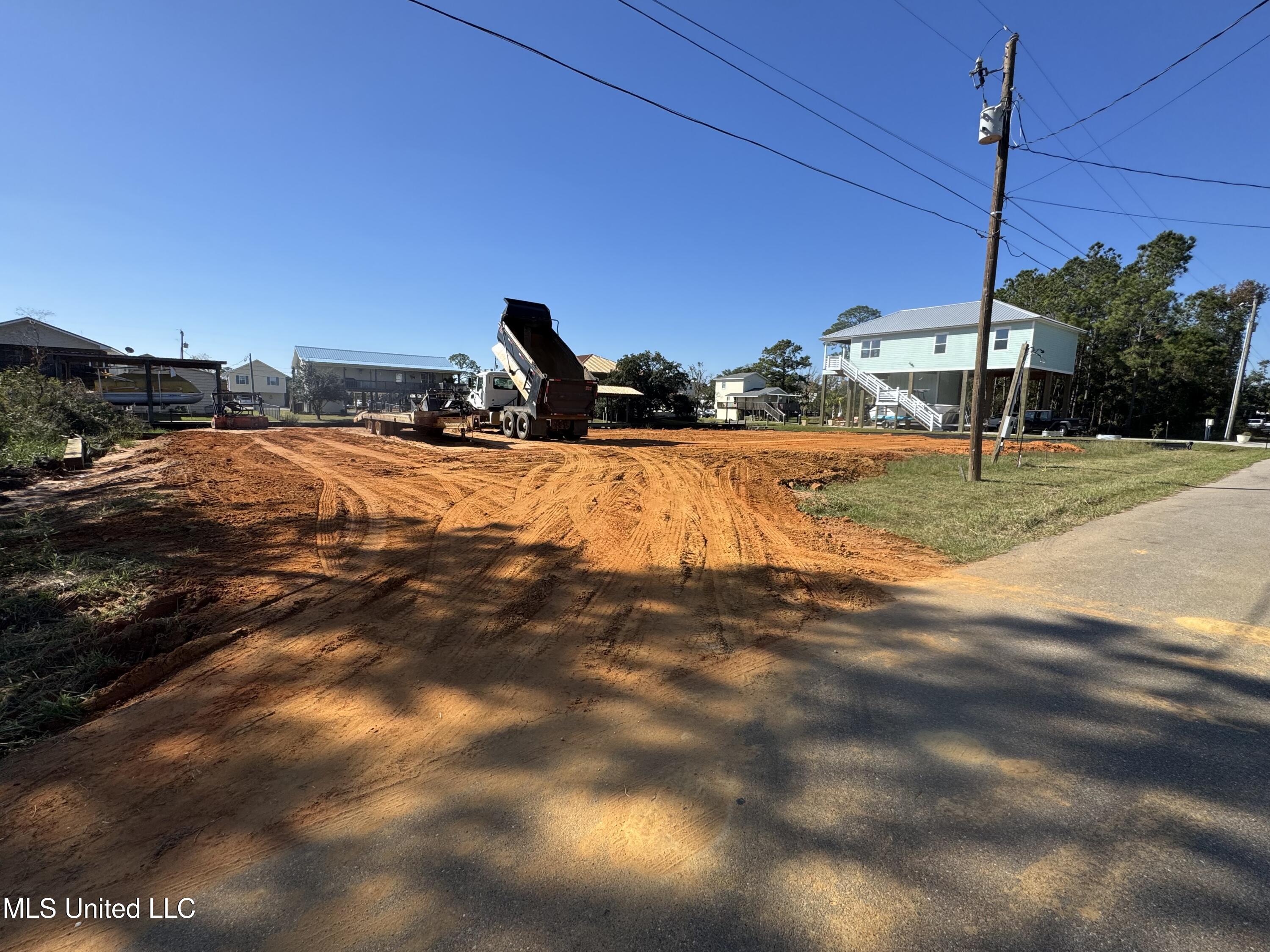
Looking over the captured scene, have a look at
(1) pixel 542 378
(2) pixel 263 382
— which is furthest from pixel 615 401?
(2) pixel 263 382

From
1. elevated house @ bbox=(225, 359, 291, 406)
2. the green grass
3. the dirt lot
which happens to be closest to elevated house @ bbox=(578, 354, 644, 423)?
the green grass

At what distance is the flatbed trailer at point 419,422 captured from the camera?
1817 centimetres

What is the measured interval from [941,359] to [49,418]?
136ft

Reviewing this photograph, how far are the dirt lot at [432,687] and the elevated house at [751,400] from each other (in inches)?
1706


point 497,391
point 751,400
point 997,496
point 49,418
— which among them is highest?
point 751,400

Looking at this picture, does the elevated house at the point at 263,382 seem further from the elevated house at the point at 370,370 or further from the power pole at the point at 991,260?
the power pole at the point at 991,260

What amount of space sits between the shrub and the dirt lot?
1029 cm

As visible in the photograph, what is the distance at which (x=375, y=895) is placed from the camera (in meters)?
2.05

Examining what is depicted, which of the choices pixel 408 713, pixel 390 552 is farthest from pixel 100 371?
pixel 408 713

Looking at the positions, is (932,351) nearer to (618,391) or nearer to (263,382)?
(618,391)

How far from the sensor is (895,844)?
2.29m

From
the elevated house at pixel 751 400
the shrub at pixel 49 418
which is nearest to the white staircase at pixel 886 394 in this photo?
the elevated house at pixel 751 400

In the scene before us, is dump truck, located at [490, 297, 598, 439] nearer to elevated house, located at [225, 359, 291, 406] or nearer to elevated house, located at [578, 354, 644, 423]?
elevated house, located at [578, 354, 644, 423]

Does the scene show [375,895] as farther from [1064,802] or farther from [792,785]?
[1064,802]
